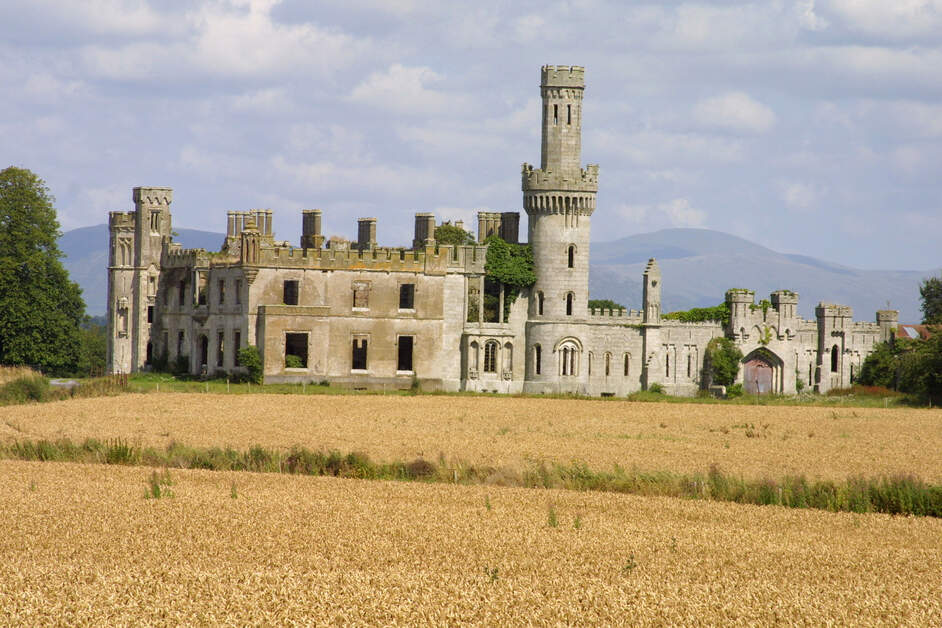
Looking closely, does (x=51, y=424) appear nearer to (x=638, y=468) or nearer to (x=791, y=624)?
(x=638, y=468)

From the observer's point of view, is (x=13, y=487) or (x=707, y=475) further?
(x=707, y=475)

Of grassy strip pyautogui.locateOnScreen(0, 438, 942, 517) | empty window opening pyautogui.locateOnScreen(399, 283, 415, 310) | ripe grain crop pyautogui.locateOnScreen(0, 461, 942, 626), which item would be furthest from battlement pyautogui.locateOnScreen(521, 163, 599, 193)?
ripe grain crop pyautogui.locateOnScreen(0, 461, 942, 626)

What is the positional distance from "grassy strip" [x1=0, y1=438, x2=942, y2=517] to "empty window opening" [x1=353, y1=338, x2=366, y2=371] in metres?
27.2

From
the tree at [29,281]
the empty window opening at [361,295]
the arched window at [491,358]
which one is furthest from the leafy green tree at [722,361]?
the tree at [29,281]

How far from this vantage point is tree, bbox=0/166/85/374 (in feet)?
224

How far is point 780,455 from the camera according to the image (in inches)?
1357

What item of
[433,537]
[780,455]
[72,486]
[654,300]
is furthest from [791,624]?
[654,300]

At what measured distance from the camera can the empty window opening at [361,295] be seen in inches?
2344

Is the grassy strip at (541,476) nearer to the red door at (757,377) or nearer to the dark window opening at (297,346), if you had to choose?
the dark window opening at (297,346)

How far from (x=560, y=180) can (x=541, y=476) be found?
35.2m

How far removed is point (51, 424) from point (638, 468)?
1837cm

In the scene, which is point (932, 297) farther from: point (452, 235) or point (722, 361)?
point (452, 235)

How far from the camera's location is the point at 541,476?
28125 mm

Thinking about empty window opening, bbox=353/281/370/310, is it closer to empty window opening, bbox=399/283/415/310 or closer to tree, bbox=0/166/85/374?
empty window opening, bbox=399/283/415/310
